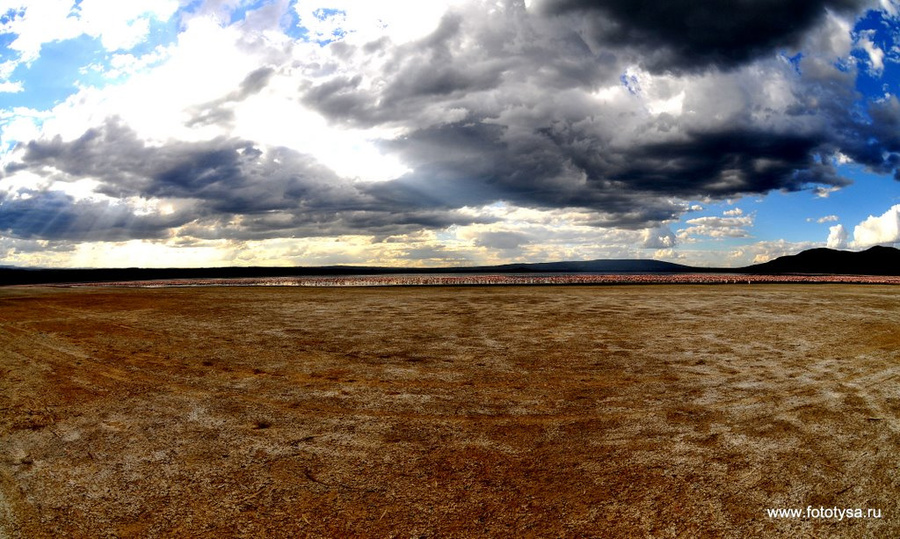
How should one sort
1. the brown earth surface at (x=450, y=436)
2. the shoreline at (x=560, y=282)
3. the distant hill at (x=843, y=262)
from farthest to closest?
the distant hill at (x=843, y=262) → the shoreline at (x=560, y=282) → the brown earth surface at (x=450, y=436)

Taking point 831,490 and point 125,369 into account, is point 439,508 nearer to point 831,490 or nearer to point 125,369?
point 831,490

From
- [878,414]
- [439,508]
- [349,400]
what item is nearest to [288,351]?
[349,400]

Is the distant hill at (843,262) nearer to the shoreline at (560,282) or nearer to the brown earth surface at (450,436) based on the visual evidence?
the shoreline at (560,282)

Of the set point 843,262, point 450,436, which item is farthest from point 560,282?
point 843,262

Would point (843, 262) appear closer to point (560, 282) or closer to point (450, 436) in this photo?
point (560, 282)

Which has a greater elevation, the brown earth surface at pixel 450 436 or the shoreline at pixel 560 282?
the shoreline at pixel 560 282

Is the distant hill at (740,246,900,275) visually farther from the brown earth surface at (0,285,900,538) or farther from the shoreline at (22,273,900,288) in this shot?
the brown earth surface at (0,285,900,538)

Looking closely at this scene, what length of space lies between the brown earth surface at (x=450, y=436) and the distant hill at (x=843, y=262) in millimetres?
137968

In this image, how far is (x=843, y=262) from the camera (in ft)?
503

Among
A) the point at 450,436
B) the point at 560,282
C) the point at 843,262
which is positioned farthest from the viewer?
the point at 843,262

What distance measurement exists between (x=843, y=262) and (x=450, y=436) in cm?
19141

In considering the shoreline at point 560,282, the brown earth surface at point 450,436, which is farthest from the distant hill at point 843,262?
the brown earth surface at point 450,436

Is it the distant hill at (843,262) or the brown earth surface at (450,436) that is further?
the distant hill at (843,262)

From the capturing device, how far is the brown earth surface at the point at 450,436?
412 cm
